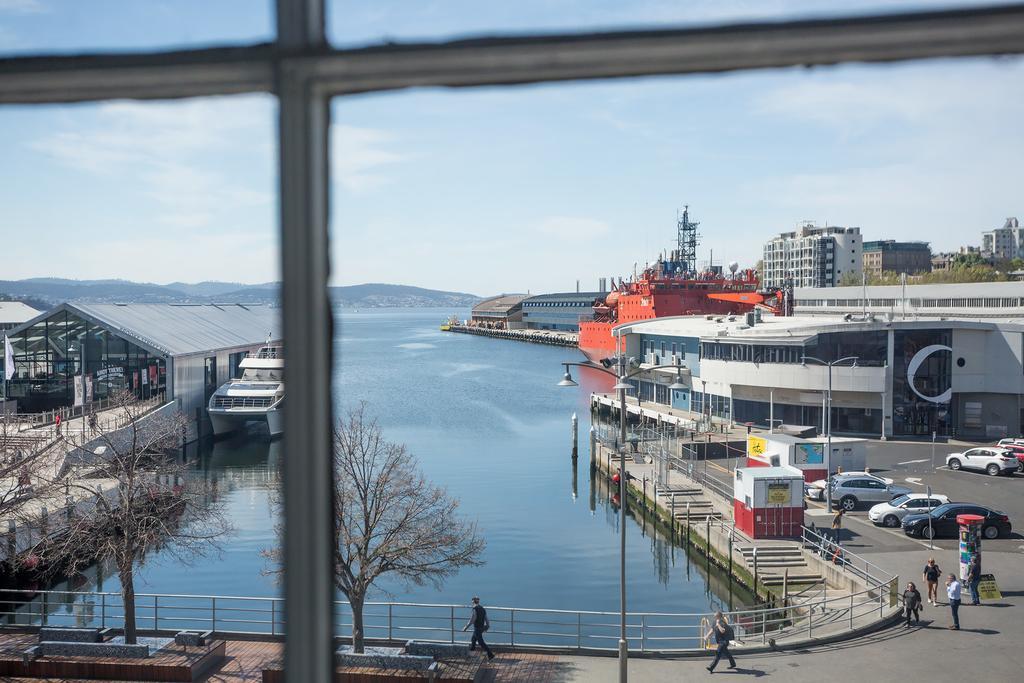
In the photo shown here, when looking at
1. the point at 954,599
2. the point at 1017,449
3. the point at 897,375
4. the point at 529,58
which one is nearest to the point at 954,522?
the point at 954,599

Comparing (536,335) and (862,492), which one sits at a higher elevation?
(536,335)

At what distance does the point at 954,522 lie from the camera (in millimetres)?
14422

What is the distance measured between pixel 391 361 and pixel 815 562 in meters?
51.6

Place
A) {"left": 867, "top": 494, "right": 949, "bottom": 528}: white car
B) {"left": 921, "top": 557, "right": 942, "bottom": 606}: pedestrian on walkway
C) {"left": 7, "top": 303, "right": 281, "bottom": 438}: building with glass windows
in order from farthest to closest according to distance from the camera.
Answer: {"left": 7, "top": 303, "right": 281, "bottom": 438}: building with glass windows
{"left": 867, "top": 494, "right": 949, "bottom": 528}: white car
{"left": 921, "top": 557, "right": 942, "bottom": 606}: pedestrian on walkway

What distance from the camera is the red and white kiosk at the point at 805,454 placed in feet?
60.9

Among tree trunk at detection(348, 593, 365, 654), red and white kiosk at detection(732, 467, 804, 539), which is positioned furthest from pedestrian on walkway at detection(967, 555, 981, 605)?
tree trunk at detection(348, 593, 365, 654)

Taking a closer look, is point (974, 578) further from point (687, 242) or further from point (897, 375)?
point (687, 242)

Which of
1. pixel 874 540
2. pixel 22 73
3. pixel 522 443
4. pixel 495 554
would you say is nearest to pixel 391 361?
pixel 522 443

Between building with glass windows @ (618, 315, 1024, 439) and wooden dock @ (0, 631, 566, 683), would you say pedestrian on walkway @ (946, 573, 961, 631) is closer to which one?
wooden dock @ (0, 631, 566, 683)

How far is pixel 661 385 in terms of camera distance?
1266 inches

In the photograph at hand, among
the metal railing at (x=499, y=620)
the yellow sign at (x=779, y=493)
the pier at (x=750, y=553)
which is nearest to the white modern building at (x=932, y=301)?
the pier at (x=750, y=553)

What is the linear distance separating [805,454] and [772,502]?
3.95 meters

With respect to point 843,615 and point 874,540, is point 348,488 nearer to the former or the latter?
point 843,615

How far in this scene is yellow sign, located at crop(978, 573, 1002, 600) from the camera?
34.8ft
